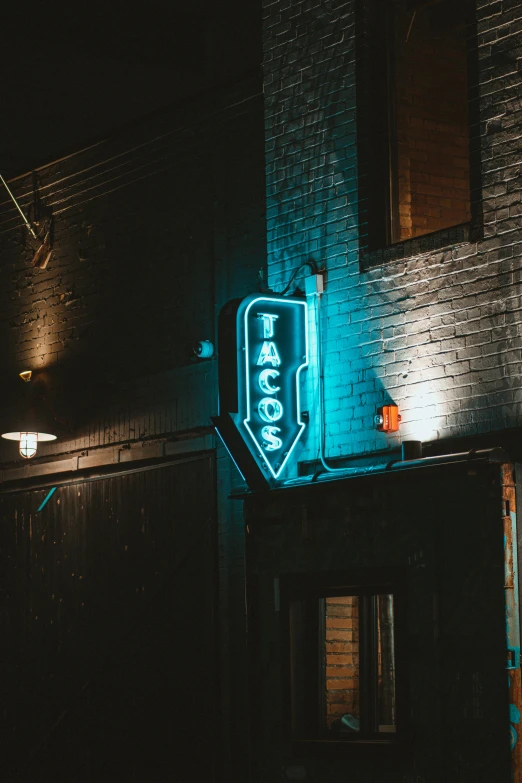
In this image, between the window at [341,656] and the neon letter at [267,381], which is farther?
the neon letter at [267,381]

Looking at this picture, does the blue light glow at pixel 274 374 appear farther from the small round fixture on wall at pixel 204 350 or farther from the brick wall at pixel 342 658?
the small round fixture on wall at pixel 204 350

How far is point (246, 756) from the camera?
10805 millimetres

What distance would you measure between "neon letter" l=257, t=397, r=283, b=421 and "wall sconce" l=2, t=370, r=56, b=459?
12.7 ft

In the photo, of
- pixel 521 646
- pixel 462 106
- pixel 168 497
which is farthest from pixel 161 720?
pixel 462 106

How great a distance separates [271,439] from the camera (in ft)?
33.8

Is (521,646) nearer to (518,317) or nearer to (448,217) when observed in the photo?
(518,317)

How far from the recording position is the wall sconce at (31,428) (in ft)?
43.8

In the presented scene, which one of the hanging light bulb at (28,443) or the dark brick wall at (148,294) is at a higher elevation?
the dark brick wall at (148,294)

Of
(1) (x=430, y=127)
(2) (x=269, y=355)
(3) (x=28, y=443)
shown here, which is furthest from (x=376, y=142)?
(3) (x=28, y=443)

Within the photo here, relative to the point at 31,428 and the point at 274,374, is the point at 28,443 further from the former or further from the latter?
the point at 274,374

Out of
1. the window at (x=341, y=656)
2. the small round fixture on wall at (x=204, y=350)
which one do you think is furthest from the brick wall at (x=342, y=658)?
the small round fixture on wall at (x=204, y=350)

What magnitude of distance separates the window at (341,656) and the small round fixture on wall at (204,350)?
7.97 feet

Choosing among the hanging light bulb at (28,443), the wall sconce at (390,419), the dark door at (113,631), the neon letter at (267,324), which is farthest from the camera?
the hanging light bulb at (28,443)

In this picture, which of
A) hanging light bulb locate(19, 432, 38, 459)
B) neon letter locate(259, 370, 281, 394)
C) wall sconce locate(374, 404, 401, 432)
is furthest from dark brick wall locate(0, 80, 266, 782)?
wall sconce locate(374, 404, 401, 432)
